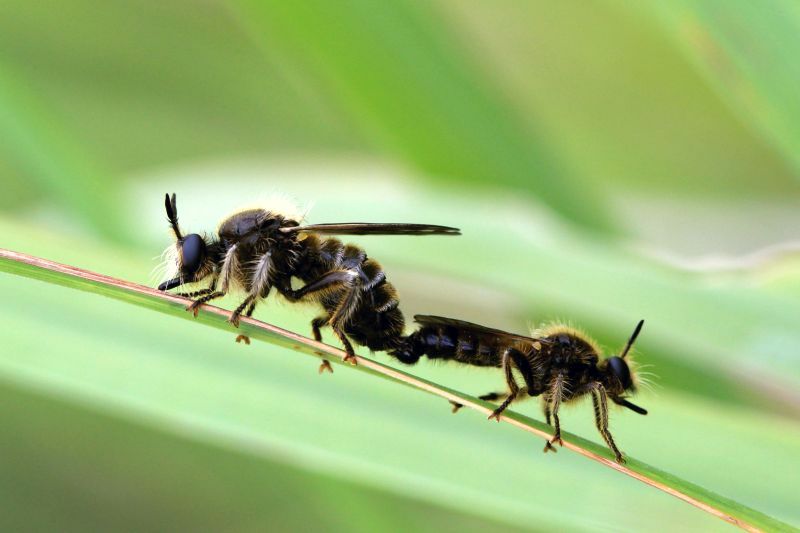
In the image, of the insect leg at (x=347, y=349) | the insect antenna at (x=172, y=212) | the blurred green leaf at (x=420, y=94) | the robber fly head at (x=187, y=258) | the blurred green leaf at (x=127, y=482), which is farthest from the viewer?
the blurred green leaf at (x=127, y=482)

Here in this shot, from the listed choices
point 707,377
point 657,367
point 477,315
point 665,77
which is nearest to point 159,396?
point 657,367

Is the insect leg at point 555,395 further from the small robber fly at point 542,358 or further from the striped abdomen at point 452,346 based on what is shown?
the striped abdomen at point 452,346

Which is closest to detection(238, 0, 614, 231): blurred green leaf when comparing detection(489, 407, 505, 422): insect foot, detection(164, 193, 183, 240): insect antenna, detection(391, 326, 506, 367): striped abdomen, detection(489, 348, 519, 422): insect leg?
detection(164, 193, 183, 240): insect antenna

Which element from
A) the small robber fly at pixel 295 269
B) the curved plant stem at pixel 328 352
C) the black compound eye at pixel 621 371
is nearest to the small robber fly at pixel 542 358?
the black compound eye at pixel 621 371

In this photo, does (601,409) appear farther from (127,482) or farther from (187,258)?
(127,482)

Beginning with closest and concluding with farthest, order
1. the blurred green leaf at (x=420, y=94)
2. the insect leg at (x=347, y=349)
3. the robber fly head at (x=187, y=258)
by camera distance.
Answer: the insect leg at (x=347, y=349) < the robber fly head at (x=187, y=258) < the blurred green leaf at (x=420, y=94)

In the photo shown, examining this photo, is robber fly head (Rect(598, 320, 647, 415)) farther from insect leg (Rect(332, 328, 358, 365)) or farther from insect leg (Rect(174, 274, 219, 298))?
insect leg (Rect(174, 274, 219, 298))

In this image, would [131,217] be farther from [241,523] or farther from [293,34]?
[241,523]
